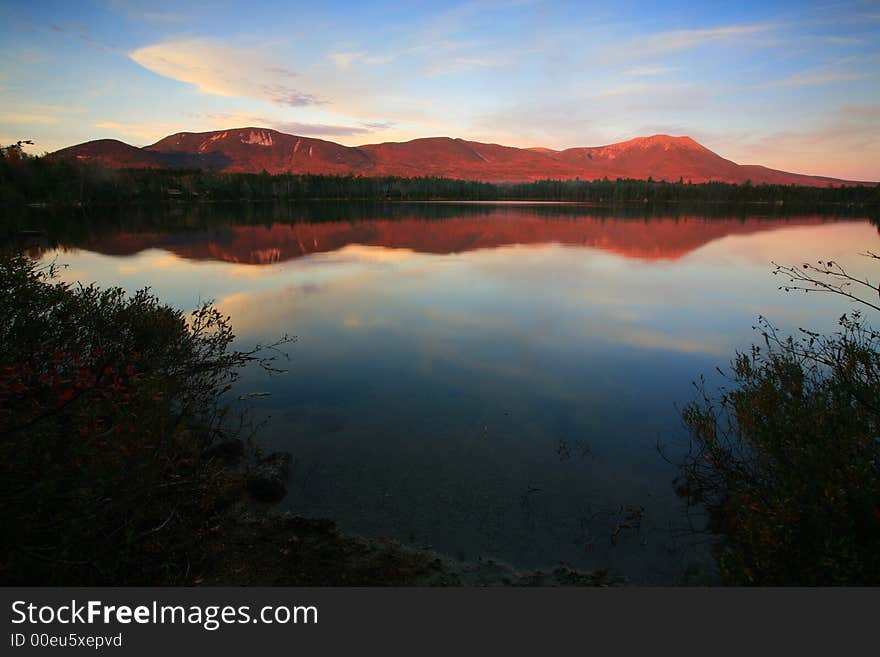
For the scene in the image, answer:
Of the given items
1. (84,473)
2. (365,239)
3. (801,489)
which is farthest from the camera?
(365,239)

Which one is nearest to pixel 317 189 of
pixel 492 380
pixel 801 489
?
pixel 492 380

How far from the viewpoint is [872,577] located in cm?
379

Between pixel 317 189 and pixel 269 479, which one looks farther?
pixel 317 189

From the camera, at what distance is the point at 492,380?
35.6 feet

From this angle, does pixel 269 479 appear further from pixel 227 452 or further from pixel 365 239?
pixel 365 239

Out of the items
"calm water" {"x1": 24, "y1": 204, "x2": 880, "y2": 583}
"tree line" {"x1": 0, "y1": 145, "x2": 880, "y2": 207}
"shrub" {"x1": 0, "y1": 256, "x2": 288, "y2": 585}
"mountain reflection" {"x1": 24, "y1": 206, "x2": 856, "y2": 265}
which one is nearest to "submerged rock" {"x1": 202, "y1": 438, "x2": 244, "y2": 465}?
"shrub" {"x1": 0, "y1": 256, "x2": 288, "y2": 585}

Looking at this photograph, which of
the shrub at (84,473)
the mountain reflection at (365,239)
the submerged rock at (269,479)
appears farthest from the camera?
the mountain reflection at (365,239)

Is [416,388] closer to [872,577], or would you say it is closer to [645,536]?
[645,536]

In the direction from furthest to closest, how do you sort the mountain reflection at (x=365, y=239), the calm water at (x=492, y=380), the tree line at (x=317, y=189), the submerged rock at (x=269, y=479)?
the tree line at (x=317, y=189), the mountain reflection at (x=365, y=239), the submerged rock at (x=269, y=479), the calm water at (x=492, y=380)

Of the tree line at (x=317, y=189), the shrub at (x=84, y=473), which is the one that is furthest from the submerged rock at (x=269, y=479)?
the tree line at (x=317, y=189)

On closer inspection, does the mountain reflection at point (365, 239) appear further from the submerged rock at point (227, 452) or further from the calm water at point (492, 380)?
the submerged rock at point (227, 452)

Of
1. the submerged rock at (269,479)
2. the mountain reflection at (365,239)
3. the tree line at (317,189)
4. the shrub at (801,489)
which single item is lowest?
the submerged rock at (269,479)

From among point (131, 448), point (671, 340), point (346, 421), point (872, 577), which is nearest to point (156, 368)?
point (346, 421)

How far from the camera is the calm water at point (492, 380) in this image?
6.22m
